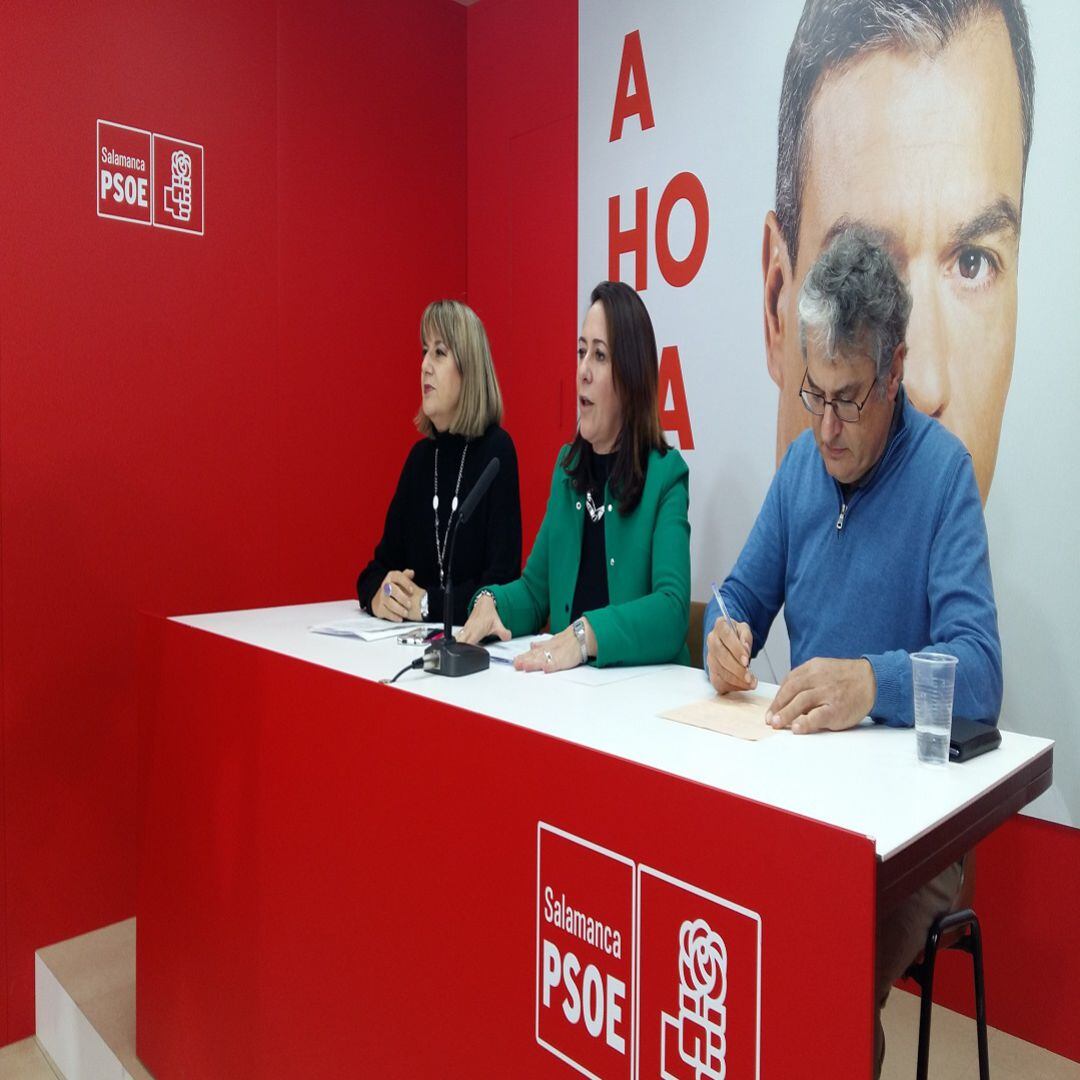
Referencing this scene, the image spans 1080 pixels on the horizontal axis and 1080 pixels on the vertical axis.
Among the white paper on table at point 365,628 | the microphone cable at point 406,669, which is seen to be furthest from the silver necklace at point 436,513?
the microphone cable at point 406,669

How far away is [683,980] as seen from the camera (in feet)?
3.41

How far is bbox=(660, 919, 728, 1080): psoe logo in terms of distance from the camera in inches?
39.3

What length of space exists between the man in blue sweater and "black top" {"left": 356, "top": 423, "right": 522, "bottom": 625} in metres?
0.67

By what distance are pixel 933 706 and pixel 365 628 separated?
4.02ft

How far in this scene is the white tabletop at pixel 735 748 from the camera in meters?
0.99

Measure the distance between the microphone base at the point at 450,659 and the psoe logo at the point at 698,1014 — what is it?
640mm

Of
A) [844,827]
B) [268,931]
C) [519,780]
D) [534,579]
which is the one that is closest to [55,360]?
[534,579]

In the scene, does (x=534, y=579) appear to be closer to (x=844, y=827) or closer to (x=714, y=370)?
(x=714, y=370)

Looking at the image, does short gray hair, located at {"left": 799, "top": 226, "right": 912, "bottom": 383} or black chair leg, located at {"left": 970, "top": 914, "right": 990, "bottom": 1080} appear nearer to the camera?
black chair leg, located at {"left": 970, "top": 914, "right": 990, "bottom": 1080}

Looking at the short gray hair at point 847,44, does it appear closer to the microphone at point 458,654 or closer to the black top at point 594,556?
the black top at point 594,556

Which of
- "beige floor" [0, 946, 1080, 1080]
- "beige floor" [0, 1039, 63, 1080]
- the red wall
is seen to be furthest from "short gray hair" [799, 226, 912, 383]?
"beige floor" [0, 1039, 63, 1080]

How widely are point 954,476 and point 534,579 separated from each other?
3.06 feet

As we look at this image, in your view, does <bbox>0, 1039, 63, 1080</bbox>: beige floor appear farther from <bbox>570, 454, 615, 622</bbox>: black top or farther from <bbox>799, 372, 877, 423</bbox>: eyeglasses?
<bbox>799, 372, 877, 423</bbox>: eyeglasses

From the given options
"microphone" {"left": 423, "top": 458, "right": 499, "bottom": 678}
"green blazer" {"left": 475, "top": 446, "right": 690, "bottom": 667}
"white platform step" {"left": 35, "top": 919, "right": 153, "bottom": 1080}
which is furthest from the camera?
"white platform step" {"left": 35, "top": 919, "right": 153, "bottom": 1080}
